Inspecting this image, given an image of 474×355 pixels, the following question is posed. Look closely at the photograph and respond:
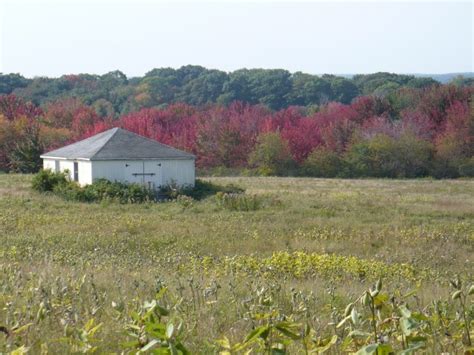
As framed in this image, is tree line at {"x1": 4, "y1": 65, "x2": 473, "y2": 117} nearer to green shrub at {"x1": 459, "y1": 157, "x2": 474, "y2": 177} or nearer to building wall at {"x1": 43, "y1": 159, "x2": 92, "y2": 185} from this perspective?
green shrub at {"x1": 459, "y1": 157, "x2": 474, "y2": 177}

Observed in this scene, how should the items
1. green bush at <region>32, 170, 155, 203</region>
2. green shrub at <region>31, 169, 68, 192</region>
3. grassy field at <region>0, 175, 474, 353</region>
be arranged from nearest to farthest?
1. grassy field at <region>0, 175, 474, 353</region>
2. green bush at <region>32, 170, 155, 203</region>
3. green shrub at <region>31, 169, 68, 192</region>

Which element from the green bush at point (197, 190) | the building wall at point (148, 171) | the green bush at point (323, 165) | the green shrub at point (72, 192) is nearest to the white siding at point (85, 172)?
the building wall at point (148, 171)

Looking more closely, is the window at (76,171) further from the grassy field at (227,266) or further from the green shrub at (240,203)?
the green shrub at (240,203)

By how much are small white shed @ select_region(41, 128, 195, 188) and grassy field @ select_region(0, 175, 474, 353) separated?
259 cm

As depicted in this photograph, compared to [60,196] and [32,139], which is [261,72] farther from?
[60,196]

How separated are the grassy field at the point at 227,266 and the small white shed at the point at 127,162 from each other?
2.59 meters

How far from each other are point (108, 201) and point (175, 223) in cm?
800

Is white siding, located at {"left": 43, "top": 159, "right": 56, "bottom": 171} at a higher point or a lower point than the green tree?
higher

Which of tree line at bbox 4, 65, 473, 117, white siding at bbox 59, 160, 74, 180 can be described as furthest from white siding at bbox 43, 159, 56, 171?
tree line at bbox 4, 65, 473, 117

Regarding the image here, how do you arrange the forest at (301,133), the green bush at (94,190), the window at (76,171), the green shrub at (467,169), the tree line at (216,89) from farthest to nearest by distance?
1. the tree line at (216,89)
2. the forest at (301,133)
3. the green shrub at (467,169)
4. the window at (76,171)
5. the green bush at (94,190)

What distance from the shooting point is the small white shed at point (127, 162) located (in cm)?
3497

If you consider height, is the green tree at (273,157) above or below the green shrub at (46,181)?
below

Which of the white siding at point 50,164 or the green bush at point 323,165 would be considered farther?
the green bush at point 323,165

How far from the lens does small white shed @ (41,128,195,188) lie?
35.0m
